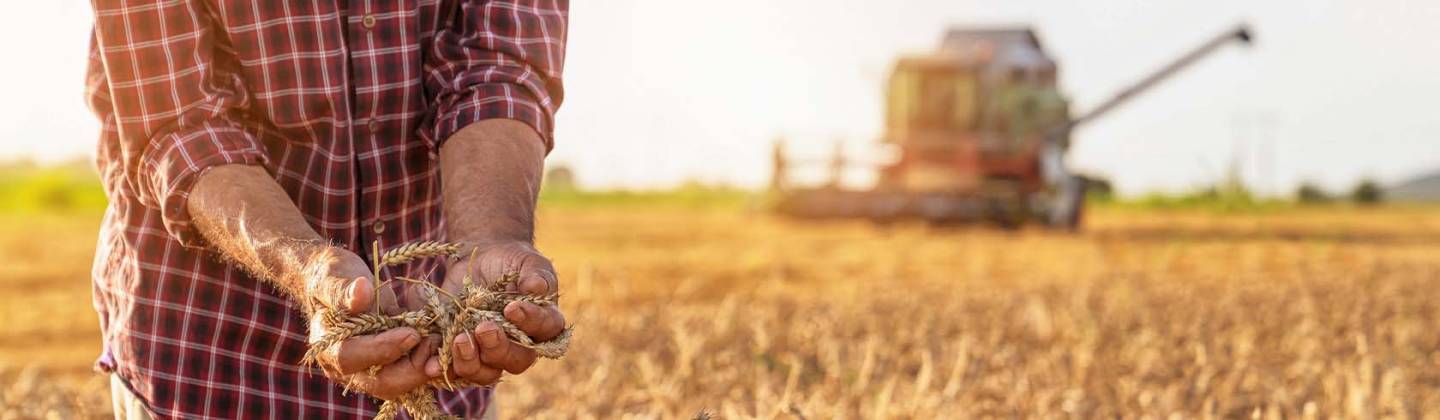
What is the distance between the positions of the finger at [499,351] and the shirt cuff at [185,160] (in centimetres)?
64

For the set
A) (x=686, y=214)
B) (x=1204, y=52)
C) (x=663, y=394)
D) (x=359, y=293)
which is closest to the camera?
(x=359, y=293)

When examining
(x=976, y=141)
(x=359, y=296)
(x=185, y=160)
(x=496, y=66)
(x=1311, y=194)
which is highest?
(x=496, y=66)

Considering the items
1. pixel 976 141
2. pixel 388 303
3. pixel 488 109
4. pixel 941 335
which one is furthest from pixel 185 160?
pixel 976 141

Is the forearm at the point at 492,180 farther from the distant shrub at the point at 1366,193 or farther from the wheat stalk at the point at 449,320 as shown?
the distant shrub at the point at 1366,193

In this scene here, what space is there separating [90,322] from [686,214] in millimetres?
16227

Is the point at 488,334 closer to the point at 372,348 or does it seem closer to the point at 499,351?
the point at 499,351

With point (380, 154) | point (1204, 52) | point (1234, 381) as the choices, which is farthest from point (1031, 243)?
point (380, 154)

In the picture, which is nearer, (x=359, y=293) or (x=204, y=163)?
(x=359, y=293)

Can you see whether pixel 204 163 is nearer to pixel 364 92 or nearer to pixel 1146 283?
pixel 364 92

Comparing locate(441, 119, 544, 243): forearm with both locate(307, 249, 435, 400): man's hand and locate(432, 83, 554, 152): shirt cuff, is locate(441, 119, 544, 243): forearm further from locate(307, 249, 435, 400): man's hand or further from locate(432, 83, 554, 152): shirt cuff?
locate(307, 249, 435, 400): man's hand

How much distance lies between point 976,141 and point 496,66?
50.5 feet

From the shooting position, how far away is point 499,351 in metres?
1.57

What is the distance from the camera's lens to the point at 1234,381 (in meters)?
3.95

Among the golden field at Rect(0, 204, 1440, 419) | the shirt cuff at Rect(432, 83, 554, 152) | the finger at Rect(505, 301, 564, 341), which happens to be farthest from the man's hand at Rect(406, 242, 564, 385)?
the golden field at Rect(0, 204, 1440, 419)
